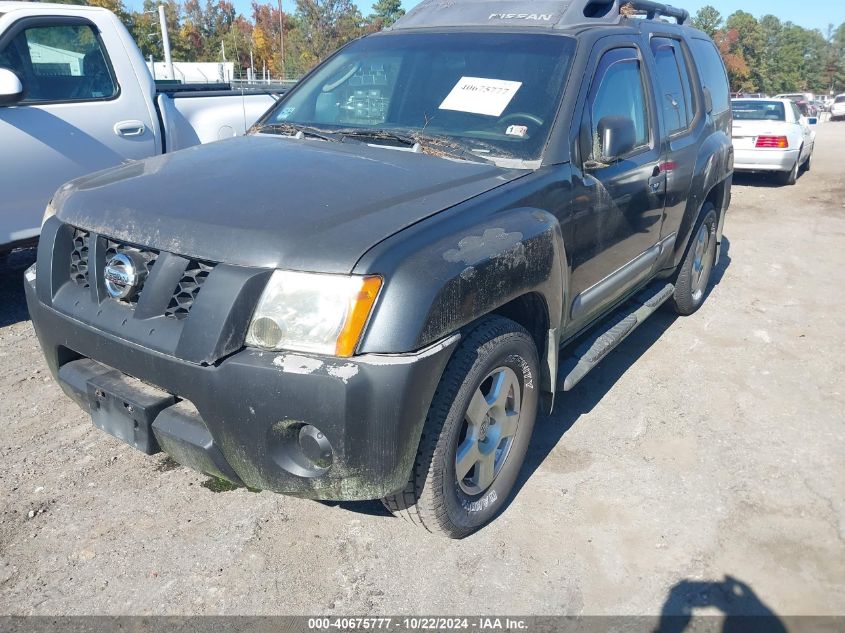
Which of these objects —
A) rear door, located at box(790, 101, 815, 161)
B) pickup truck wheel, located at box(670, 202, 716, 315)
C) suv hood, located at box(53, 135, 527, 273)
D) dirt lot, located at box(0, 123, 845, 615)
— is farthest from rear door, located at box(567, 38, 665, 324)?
rear door, located at box(790, 101, 815, 161)

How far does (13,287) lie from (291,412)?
4.36 m

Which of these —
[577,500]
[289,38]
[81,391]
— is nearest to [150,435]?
[81,391]

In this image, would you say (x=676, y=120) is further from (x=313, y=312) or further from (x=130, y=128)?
(x=130, y=128)

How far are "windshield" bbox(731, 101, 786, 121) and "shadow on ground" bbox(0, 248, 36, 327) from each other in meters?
11.1

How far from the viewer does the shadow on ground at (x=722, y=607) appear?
2.41 metres

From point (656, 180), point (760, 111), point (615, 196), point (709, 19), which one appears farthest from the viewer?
point (709, 19)

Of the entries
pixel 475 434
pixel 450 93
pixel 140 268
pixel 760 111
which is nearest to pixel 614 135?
pixel 450 93

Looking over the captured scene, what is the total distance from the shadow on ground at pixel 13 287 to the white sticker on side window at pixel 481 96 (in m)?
3.37

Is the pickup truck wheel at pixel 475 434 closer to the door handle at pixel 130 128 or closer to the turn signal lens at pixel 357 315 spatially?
the turn signal lens at pixel 357 315

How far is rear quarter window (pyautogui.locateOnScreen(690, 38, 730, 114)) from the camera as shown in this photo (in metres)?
4.99

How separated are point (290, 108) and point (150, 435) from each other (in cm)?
210

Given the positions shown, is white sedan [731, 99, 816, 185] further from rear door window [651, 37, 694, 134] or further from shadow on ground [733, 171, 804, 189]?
rear door window [651, 37, 694, 134]

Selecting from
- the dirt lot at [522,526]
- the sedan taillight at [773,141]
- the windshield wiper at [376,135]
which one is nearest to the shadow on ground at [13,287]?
the dirt lot at [522,526]

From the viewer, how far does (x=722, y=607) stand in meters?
2.49
